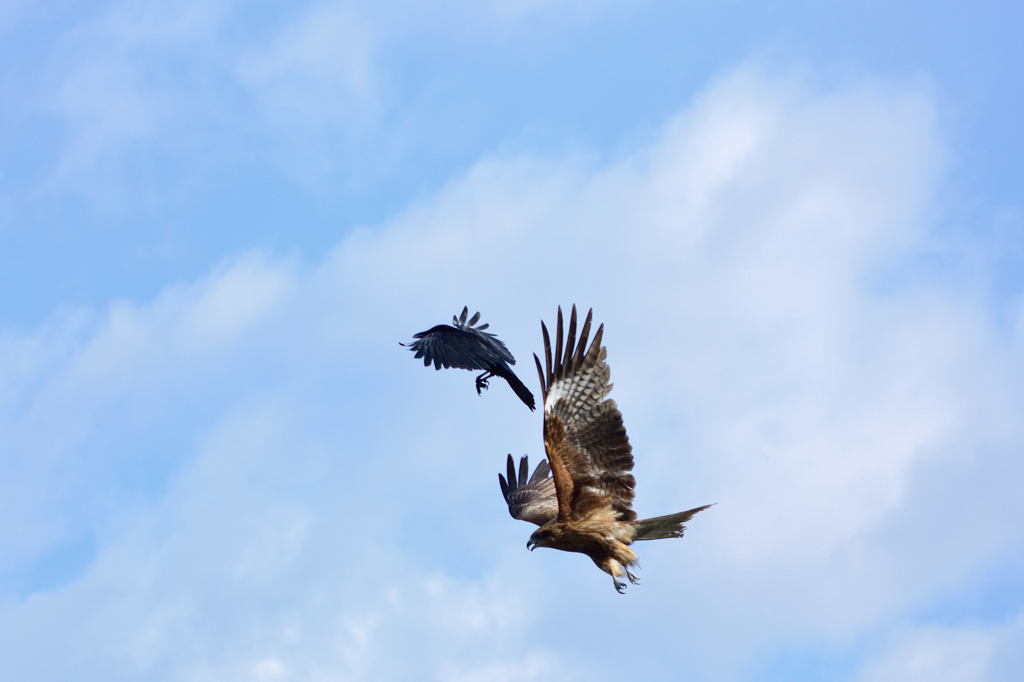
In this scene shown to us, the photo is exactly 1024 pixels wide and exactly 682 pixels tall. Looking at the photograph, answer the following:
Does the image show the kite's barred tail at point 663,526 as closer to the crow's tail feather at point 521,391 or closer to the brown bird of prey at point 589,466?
the brown bird of prey at point 589,466

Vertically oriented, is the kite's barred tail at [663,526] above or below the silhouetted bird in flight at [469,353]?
below

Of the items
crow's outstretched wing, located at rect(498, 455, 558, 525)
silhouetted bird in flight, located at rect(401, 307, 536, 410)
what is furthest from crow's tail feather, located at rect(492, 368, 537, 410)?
crow's outstretched wing, located at rect(498, 455, 558, 525)

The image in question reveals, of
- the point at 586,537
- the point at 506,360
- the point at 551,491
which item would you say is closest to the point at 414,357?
the point at 506,360

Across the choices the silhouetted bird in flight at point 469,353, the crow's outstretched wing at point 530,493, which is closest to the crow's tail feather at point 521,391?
the silhouetted bird in flight at point 469,353

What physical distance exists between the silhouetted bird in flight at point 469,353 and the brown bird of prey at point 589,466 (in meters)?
2.34

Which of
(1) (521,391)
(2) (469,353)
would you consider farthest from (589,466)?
(2) (469,353)

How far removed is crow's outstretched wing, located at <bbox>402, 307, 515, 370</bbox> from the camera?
16500 mm

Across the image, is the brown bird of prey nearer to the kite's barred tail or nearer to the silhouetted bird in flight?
the kite's barred tail

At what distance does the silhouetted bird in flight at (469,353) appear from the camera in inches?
640

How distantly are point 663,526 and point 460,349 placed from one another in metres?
4.20

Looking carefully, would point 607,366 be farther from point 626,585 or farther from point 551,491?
point 551,491

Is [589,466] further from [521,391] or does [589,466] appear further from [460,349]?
[460,349]

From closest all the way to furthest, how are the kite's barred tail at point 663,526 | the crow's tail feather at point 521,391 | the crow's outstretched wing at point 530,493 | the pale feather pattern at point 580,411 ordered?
the pale feather pattern at point 580,411
the kite's barred tail at point 663,526
the crow's tail feather at point 521,391
the crow's outstretched wing at point 530,493

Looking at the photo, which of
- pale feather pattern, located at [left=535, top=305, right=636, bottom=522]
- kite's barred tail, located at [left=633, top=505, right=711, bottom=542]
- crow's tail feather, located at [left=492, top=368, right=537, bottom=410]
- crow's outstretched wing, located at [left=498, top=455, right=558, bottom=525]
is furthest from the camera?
crow's outstretched wing, located at [left=498, top=455, right=558, bottom=525]
